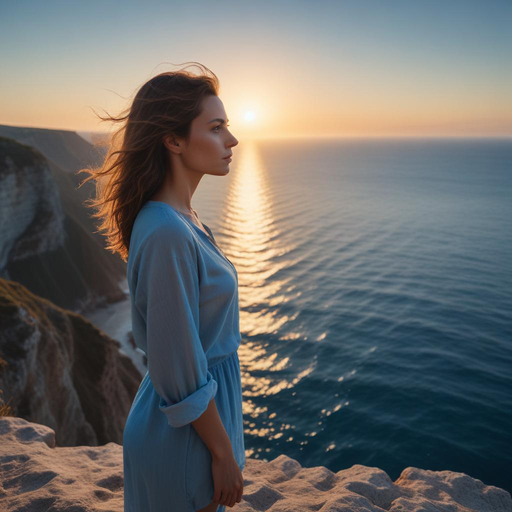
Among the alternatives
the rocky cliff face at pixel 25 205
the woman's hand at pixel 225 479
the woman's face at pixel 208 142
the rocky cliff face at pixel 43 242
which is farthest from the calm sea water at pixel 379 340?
the woman's face at pixel 208 142

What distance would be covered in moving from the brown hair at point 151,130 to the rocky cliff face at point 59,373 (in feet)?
31.4

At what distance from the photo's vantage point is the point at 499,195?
10131cm

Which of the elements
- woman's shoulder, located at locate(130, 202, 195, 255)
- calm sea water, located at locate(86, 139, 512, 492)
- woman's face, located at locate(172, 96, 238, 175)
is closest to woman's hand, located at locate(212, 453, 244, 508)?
woman's shoulder, located at locate(130, 202, 195, 255)

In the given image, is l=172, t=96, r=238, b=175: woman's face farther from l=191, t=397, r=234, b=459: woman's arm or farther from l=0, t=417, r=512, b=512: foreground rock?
l=0, t=417, r=512, b=512: foreground rock

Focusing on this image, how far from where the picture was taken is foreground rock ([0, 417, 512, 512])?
15.1 feet

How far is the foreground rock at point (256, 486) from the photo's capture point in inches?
181

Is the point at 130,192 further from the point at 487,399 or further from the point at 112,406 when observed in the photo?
the point at 487,399

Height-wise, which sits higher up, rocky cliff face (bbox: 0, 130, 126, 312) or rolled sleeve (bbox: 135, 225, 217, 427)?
rolled sleeve (bbox: 135, 225, 217, 427)

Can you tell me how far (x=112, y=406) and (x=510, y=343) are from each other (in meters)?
30.5

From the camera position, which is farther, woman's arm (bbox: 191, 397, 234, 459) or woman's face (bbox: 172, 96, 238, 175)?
woman's face (bbox: 172, 96, 238, 175)

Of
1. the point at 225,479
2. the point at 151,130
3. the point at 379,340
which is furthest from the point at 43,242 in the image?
the point at 225,479

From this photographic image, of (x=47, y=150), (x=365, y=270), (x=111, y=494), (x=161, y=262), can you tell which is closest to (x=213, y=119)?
(x=161, y=262)

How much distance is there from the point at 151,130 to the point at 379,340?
35692 mm

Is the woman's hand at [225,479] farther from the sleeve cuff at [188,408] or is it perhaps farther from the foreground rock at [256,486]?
the foreground rock at [256,486]
